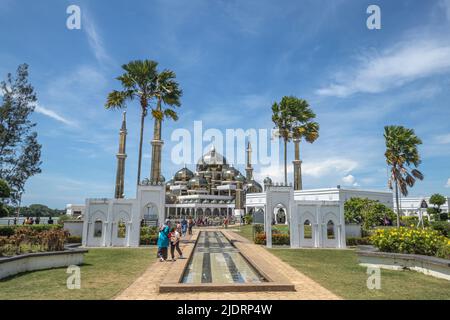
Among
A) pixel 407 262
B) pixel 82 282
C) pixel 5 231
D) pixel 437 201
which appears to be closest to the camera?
pixel 82 282

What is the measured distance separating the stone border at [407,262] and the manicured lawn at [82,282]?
931 centimetres

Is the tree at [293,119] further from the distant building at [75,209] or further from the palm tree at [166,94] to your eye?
the distant building at [75,209]

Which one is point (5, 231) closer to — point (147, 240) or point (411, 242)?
point (147, 240)

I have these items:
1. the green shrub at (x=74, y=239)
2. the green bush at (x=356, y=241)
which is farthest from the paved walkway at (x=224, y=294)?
the green bush at (x=356, y=241)

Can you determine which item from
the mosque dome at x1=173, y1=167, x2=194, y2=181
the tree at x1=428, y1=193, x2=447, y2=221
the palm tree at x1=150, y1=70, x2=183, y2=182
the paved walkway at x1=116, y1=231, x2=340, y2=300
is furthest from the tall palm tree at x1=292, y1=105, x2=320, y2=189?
the mosque dome at x1=173, y1=167, x2=194, y2=181

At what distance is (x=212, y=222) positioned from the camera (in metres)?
53.3

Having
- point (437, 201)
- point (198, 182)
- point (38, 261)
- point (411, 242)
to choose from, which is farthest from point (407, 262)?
point (198, 182)

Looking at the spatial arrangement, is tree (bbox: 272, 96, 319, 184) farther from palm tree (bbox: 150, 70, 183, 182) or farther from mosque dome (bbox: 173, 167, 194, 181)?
mosque dome (bbox: 173, 167, 194, 181)

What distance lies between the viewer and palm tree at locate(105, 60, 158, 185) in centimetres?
2461

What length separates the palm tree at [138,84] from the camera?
2461cm

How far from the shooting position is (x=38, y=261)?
1114 cm

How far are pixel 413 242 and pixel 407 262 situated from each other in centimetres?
93
